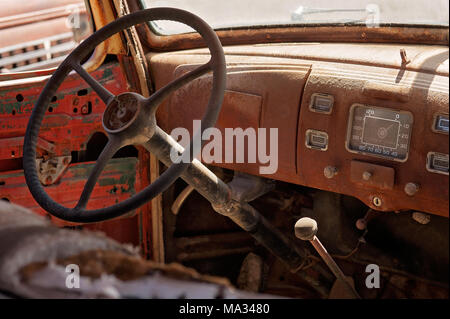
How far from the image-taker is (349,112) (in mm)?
2023

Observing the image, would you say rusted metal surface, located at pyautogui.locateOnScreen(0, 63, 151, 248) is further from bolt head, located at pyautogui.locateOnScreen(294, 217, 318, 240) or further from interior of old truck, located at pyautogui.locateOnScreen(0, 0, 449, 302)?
bolt head, located at pyautogui.locateOnScreen(294, 217, 318, 240)

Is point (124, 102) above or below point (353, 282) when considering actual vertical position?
above

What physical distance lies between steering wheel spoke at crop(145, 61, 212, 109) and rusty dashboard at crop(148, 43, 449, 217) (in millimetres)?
351

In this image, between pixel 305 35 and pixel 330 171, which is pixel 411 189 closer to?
pixel 330 171

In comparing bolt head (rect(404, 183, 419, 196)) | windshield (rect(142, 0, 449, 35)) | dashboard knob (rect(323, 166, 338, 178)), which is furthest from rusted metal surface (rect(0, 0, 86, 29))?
bolt head (rect(404, 183, 419, 196))

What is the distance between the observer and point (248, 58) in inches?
92.5

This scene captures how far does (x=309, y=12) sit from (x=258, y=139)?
516 mm

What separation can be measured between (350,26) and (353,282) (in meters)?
1.00

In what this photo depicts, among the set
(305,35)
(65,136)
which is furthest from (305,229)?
(65,136)

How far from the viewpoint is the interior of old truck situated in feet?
6.28

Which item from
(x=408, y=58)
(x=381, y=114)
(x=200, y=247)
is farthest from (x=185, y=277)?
(x=200, y=247)

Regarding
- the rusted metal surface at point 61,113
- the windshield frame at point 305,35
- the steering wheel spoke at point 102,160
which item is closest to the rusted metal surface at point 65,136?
the rusted metal surface at point 61,113

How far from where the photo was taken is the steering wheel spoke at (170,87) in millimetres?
1873
